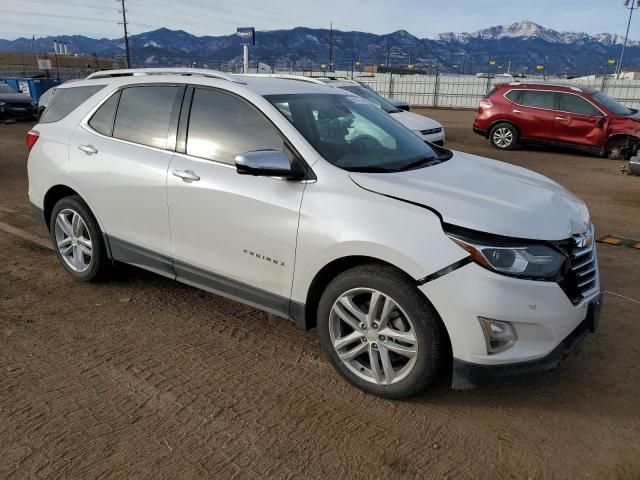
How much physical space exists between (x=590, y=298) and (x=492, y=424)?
882 millimetres

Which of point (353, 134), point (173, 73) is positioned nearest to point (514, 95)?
point (353, 134)

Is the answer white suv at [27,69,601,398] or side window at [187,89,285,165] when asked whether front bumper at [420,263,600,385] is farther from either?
side window at [187,89,285,165]

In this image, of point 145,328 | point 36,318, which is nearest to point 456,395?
point 145,328

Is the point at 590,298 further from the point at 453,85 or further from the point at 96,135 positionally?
the point at 453,85

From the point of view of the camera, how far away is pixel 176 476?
2.39 meters

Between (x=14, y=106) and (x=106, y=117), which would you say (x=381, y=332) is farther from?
(x=14, y=106)

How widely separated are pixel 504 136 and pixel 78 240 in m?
11.7

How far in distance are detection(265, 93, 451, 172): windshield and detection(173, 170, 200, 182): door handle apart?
0.71 metres

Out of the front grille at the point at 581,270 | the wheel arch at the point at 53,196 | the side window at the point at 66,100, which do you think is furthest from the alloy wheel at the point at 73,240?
the front grille at the point at 581,270

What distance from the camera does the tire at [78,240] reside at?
4.27m

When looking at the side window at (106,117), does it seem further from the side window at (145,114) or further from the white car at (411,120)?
the white car at (411,120)

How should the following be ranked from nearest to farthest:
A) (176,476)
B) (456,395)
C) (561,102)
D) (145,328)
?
(176,476), (456,395), (145,328), (561,102)

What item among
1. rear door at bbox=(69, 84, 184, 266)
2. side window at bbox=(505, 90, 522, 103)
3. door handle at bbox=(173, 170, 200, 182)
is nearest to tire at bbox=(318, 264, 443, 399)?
door handle at bbox=(173, 170, 200, 182)

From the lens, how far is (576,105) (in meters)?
12.3
